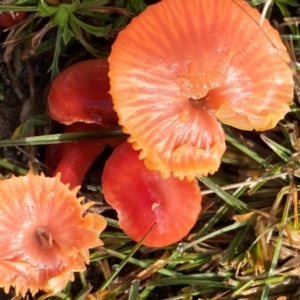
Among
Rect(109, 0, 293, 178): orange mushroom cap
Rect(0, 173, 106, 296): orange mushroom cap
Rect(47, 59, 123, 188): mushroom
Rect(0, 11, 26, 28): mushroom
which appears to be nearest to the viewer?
Rect(109, 0, 293, 178): orange mushroom cap

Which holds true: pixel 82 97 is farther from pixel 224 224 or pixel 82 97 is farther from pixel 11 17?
pixel 224 224

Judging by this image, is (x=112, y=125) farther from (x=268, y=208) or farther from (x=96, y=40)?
(x=268, y=208)

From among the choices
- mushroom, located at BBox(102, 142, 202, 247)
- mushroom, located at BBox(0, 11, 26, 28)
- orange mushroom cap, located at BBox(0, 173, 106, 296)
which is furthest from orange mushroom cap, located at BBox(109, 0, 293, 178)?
mushroom, located at BBox(0, 11, 26, 28)

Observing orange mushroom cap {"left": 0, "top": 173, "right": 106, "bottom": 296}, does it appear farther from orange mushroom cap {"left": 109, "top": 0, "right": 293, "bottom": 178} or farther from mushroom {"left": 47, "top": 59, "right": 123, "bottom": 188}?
orange mushroom cap {"left": 109, "top": 0, "right": 293, "bottom": 178}

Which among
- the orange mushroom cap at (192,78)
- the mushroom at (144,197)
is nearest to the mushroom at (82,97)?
the mushroom at (144,197)

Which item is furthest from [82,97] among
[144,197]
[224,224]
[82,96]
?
[224,224]

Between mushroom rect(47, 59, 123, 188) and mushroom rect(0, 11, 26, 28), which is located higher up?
mushroom rect(0, 11, 26, 28)
